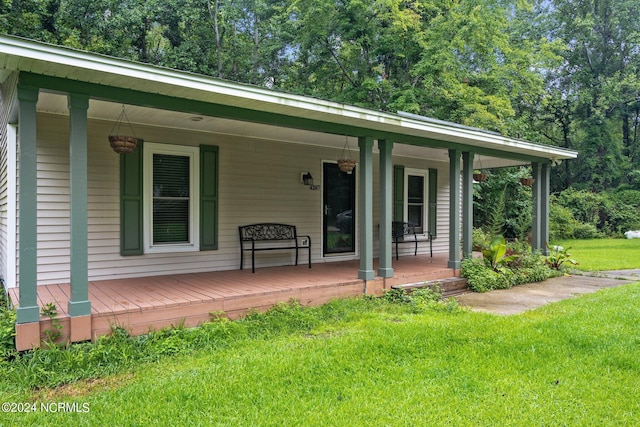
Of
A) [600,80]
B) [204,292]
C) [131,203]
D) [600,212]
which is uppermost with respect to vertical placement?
[600,80]

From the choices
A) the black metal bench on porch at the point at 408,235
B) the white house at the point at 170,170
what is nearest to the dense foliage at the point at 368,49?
the black metal bench on porch at the point at 408,235

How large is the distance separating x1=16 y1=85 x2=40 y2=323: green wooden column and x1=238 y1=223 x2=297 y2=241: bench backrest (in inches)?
117

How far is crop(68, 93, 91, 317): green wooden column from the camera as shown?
11.0ft

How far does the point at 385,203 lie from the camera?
540 centimetres

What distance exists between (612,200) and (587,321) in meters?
17.2

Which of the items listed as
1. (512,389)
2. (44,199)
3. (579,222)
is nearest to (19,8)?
(44,199)

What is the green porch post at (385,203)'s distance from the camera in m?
5.41

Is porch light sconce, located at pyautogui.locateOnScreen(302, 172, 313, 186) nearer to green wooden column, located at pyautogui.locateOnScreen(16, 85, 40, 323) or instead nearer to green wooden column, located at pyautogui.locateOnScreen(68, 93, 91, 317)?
green wooden column, located at pyautogui.locateOnScreen(68, 93, 91, 317)

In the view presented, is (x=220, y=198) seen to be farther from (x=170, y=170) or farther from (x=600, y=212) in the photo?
(x=600, y=212)

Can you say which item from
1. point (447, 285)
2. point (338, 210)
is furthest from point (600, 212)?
point (338, 210)

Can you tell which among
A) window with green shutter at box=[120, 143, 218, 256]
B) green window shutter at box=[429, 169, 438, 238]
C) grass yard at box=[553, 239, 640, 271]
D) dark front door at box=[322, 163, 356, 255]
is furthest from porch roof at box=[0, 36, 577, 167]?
grass yard at box=[553, 239, 640, 271]

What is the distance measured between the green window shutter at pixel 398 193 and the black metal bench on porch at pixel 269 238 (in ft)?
6.95

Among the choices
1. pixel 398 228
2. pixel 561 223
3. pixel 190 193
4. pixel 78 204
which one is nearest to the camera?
pixel 78 204

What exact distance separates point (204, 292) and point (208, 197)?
67.5 inches
